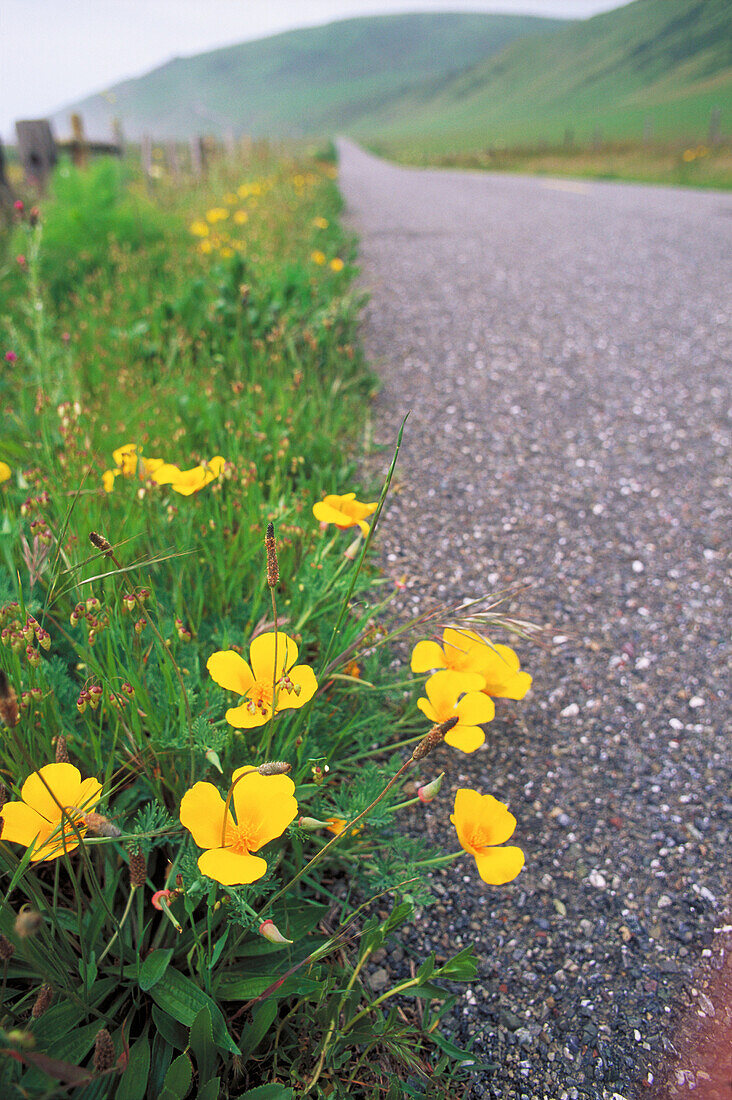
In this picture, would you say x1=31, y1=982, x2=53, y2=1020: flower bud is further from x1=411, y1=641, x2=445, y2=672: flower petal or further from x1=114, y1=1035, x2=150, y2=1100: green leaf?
x1=411, y1=641, x2=445, y2=672: flower petal

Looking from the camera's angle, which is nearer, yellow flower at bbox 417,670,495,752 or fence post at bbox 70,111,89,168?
yellow flower at bbox 417,670,495,752

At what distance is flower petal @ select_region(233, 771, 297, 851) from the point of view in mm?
908

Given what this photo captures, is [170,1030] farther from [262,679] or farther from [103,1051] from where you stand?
[262,679]

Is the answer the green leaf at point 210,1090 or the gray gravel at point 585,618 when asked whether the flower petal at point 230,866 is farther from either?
the gray gravel at point 585,618

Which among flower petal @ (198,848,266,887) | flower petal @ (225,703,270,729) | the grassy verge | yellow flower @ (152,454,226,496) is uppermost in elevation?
the grassy verge

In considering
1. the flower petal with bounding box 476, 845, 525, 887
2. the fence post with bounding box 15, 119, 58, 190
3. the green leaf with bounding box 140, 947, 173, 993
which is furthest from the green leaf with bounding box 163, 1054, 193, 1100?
the fence post with bounding box 15, 119, 58, 190

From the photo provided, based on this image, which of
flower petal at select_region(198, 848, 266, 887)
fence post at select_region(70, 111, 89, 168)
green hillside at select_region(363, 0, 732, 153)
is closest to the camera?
flower petal at select_region(198, 848, 266, 887)

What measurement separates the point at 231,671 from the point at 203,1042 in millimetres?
536

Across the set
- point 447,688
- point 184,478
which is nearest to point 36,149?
point 184,478

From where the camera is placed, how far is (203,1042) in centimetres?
93

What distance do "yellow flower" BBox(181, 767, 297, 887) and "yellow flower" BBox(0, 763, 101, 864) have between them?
0.15 m

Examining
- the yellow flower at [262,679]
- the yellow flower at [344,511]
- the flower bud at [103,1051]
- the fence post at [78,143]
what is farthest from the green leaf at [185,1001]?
the fence post at [78,143]

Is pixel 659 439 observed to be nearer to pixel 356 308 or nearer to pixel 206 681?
pixel 356 308

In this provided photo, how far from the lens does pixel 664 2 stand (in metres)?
3.57
